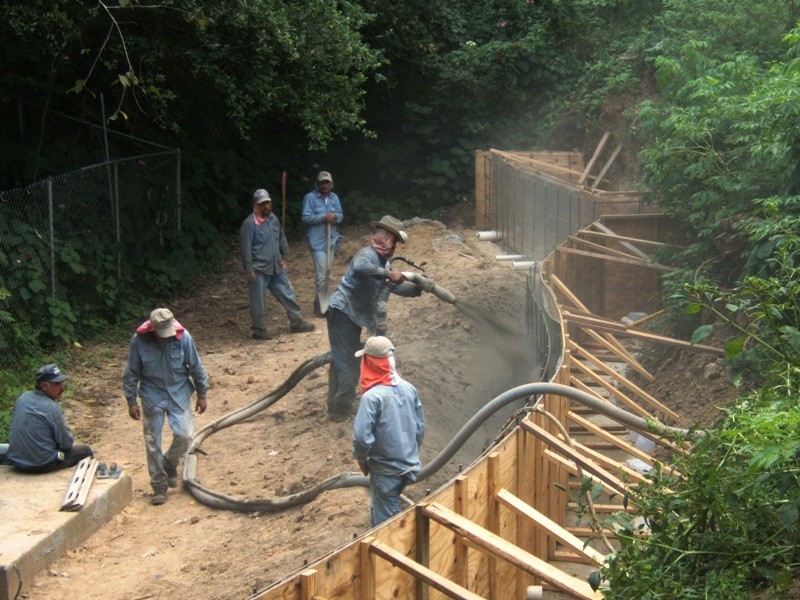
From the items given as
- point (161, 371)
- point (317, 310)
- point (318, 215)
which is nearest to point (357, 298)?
point (161, 371)

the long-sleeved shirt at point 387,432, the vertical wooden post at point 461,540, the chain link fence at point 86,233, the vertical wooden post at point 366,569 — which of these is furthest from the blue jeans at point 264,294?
the vertical wooden post at point 366,569

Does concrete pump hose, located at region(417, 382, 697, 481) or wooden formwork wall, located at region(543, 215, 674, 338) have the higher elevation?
concrete pump hose, located at region(417, 382, 697, 481)

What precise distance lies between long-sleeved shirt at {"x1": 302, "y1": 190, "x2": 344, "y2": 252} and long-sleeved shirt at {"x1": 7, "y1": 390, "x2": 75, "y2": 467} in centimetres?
647

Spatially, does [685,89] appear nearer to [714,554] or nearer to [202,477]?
[202,477]

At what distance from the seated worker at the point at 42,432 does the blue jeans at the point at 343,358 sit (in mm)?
2500

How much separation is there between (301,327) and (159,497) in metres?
5.58

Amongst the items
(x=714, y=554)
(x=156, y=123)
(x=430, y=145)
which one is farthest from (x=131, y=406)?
(x=430, y=145)

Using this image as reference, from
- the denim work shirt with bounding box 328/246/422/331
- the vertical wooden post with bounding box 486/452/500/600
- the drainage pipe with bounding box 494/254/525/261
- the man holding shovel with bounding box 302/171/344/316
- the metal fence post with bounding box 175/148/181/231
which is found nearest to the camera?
the vertical wooden post with bounding box 486/452/500/600

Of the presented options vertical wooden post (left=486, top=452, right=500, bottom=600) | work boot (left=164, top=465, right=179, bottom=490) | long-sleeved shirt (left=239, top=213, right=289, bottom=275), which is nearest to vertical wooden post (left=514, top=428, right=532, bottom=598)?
vertical wooden post (left=486, top=452, right=500, bottom=600)

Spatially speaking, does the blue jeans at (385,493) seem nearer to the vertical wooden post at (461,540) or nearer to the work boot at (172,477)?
the vertical wooden post at (461,540)

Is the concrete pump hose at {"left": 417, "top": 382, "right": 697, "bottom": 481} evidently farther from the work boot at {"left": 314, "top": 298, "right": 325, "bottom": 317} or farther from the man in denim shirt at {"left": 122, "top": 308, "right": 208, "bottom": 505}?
the work boot at {"left": 314, "top": 298, "right": 325, "bottom": 317}

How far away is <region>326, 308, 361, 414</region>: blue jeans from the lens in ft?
34.2

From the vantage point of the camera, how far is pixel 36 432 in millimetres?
9508

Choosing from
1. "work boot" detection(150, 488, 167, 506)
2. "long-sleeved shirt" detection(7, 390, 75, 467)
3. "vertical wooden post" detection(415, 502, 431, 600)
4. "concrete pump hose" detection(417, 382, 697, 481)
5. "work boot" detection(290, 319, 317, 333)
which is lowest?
"work boot" detection(150, 488, 167, 506)
